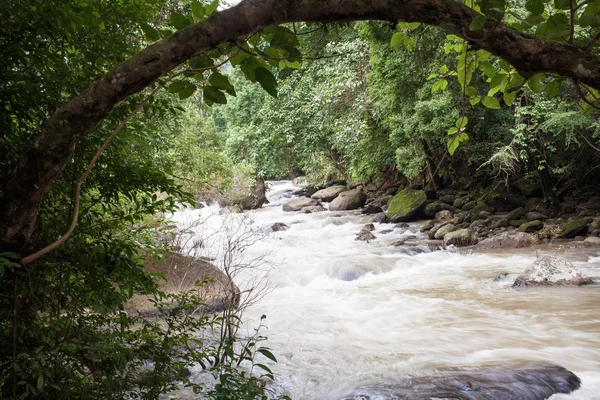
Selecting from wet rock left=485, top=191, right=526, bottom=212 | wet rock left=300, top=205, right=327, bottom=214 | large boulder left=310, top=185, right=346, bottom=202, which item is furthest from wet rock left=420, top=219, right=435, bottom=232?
large boulder left=310, top=185, right=346, bottom=202

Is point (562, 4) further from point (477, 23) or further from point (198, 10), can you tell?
point (198, 10)

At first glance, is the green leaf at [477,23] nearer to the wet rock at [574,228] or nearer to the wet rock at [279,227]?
the wet rock at [574,228]

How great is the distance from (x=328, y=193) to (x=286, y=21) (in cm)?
1990

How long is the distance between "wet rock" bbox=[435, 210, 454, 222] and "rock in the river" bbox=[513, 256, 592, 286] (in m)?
6.28

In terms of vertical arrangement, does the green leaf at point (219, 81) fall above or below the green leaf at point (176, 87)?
below

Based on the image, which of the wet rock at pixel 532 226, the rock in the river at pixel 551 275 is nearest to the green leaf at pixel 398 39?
the rock in the river at pixel 551 275

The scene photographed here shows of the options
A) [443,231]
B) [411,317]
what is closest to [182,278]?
[411,317]

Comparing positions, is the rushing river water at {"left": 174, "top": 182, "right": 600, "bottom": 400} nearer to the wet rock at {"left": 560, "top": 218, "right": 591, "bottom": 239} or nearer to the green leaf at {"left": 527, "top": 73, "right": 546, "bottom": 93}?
the wet rock at {"left": 560, "top": 218, "right": 591, "bottom": 239}

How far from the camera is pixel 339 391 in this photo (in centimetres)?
459

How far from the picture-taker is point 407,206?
1569 cm

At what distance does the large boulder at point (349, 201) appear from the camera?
62.4 feet

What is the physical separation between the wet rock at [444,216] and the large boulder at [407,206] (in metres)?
0.76

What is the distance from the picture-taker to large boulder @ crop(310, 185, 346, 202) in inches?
827

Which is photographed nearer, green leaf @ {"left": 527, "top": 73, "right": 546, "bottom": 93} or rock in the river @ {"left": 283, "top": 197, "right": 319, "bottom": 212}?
green leaf @ {"left": 527, "top": 73, "right": 546, "bottom": 93}
